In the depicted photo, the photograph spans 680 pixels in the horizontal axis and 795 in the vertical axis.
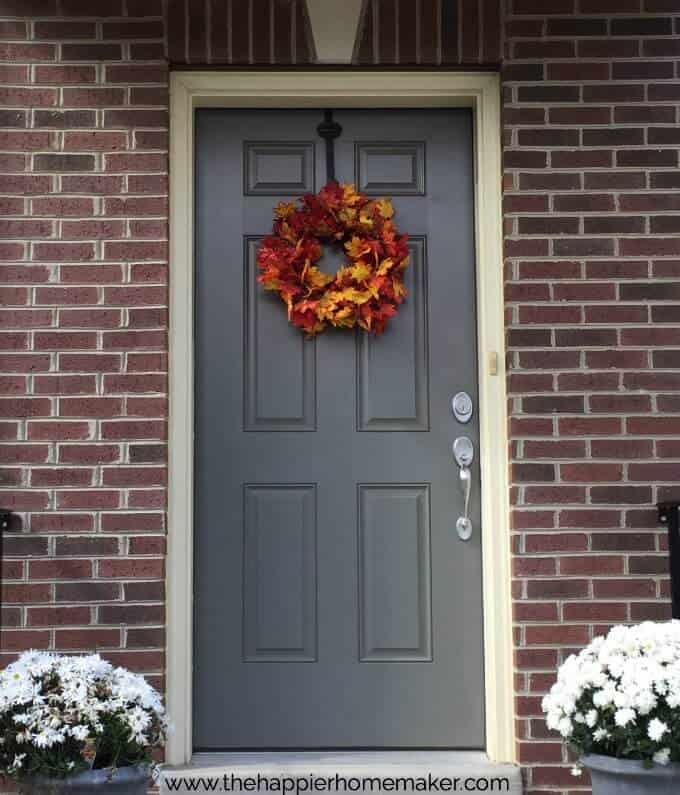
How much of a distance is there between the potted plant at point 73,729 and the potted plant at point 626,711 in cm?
108

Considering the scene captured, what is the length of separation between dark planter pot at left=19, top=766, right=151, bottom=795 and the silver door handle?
4.78ft

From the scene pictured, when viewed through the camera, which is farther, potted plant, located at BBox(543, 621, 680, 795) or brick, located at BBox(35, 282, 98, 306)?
brick, located at BBox(35, 282, 98, 306)

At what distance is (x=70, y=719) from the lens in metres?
3.06

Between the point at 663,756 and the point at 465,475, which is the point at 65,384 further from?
the point at 663,756

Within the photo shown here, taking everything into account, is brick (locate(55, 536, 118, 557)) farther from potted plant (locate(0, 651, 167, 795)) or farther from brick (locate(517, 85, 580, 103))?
brick (locate(517, 85, 580, 103))

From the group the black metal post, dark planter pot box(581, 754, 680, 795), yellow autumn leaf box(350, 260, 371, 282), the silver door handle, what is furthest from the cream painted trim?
dark planter pot box(581, 754, 680, 795)

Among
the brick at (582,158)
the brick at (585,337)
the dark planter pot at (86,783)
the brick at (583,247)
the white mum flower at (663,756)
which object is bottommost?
the dark planter pot at (86,783)

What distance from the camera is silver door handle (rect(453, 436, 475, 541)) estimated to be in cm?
409

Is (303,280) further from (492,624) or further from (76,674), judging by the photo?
(76,674)

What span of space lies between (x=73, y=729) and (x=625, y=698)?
1.37m

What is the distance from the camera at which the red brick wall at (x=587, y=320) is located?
3.91 m

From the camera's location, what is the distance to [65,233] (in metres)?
4.05

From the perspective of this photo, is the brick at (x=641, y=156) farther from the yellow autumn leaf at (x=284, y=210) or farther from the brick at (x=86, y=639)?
the brick at (x=86, y=639)

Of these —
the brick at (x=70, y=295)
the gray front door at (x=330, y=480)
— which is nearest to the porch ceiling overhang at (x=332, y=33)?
the gray front door at (x=330, y=480)
